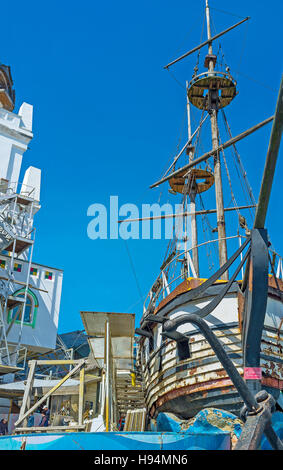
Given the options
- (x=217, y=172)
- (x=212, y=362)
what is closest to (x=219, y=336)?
(x=212, y=362)

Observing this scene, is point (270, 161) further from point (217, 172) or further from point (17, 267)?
point (17, 267)

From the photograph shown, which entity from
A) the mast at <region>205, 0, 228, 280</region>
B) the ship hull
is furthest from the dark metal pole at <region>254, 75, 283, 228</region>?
the mast at <region>205, 0, 228, 280</region>

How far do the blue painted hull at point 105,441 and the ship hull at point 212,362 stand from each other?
8.64 ft

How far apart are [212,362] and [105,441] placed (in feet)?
12.9

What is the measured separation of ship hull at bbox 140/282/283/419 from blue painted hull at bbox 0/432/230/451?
104 inches

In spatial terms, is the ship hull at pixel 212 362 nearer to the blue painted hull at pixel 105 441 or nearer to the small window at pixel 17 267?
the blue painted hull at pixel 105 441

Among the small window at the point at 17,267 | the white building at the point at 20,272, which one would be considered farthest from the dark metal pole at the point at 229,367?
the small window at the point at 17,267

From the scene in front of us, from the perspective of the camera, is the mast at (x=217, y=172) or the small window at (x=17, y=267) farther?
the small window at (x=17, y=267)

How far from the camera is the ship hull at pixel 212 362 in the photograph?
33.3 feet

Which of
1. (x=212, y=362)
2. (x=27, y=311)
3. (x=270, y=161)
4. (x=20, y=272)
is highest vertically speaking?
(x=20, y=272)

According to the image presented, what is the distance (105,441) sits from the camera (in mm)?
7133

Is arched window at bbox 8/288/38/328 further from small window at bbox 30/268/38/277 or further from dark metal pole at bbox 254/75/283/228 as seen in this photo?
dark metal pole at bbox 254/75/283/228

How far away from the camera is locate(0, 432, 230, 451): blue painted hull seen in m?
7.02

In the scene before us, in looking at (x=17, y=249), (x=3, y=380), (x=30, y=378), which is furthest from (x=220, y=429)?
(x=17, y=249)
